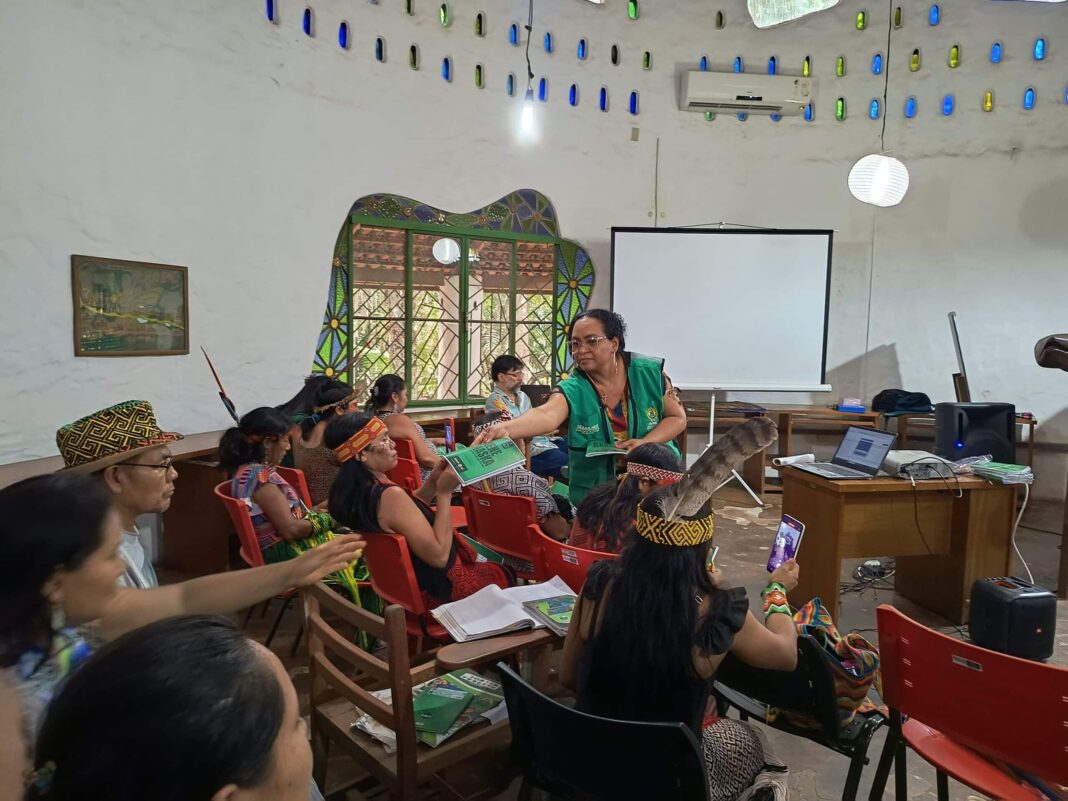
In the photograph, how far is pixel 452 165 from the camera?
614 centimetres

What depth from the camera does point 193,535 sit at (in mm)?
4199

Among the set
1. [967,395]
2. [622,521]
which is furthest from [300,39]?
[967,395]

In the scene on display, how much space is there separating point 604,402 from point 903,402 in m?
4.72

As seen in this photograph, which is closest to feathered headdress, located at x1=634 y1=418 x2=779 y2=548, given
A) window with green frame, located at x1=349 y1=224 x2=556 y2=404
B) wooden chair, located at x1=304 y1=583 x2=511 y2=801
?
wooden chair, located at x1=304 y1=583 x2=511 y2=801

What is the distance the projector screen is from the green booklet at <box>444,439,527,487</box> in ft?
14.5

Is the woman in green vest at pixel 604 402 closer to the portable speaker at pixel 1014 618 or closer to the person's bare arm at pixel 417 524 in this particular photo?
the person's bare arm at pixel 417 524

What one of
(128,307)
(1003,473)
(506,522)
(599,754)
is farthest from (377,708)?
(128,307)

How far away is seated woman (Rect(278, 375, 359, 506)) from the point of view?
3852 mm

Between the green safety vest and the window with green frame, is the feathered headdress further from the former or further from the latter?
the window with green frame

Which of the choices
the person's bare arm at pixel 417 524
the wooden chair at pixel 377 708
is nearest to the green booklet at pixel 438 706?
the wooden chair at pixel 377 708

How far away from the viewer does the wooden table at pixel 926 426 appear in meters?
6.15

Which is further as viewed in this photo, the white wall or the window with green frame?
the window with green frame

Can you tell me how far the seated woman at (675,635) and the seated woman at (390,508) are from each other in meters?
0.98

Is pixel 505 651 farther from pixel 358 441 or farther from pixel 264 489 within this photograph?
pixel 264 489
